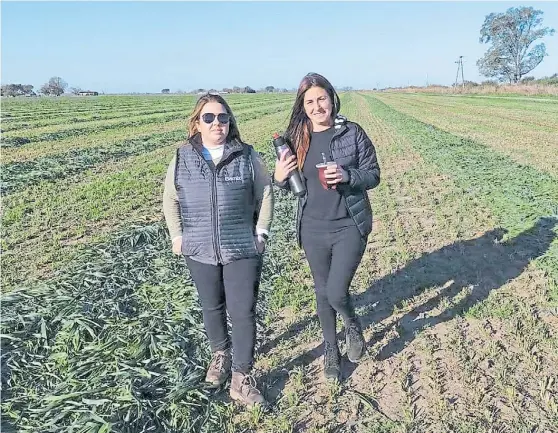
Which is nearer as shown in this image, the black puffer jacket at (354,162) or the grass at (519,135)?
the black puffer jacket at (354,162)

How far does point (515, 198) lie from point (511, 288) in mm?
3893

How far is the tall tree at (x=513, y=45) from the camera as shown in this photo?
86500 millimetres

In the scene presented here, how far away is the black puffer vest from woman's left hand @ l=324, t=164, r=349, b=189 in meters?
0.48

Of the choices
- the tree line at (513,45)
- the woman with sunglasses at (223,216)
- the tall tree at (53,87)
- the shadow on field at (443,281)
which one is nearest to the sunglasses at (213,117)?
the woman with sunglasses at (223,216)

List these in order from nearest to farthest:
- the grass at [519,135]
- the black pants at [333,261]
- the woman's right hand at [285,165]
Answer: the woman's right hand at [285,165] → the black pants at [333,261] → the grass at [519,135]

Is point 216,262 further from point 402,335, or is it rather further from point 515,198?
point 515,198

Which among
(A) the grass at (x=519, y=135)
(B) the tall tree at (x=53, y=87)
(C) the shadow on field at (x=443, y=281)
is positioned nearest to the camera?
(C) the shadow on field at (x=443, y=281)

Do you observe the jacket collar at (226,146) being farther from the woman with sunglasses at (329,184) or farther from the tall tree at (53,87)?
the tall tree at (53,87)

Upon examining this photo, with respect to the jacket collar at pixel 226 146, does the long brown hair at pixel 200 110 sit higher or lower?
higher

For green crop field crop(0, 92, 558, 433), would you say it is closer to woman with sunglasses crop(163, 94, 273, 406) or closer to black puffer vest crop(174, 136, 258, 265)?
woman with sunglasses crop(163, 94, 273, 406)

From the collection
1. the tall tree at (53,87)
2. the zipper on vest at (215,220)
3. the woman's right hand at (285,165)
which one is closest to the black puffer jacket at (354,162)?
the woman's right hand at (285,165)

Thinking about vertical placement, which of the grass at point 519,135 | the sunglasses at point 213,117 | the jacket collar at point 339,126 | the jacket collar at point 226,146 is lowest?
the grass at point 519,135

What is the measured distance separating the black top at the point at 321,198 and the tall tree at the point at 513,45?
9497cm

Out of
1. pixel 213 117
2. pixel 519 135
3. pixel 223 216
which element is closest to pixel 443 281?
pixel 223 216
